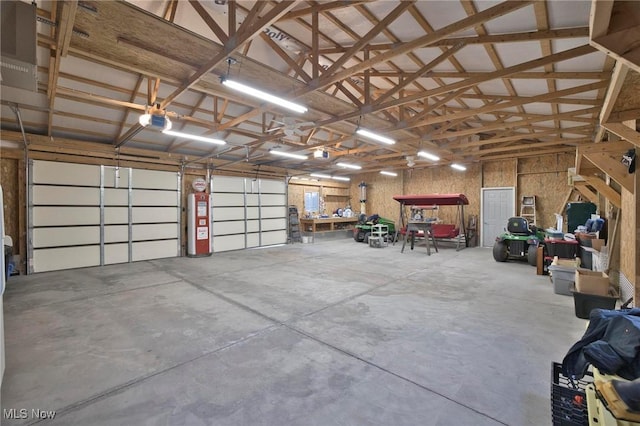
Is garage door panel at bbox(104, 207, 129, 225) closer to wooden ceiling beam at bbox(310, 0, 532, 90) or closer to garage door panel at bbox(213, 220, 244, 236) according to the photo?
garage door panel at bbox(213, 220, 244, 236)

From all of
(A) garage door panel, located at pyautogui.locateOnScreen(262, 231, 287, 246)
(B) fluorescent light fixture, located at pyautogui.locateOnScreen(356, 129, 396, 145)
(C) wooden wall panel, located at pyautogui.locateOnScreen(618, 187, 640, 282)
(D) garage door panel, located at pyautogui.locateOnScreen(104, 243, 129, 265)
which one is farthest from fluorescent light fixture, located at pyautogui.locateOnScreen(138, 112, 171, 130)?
(C) wooden wall panel, located at pyautogui.locateOnScreen(618, 187, 640, 282)

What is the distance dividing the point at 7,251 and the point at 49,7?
438cm

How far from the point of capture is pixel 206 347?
2.98m

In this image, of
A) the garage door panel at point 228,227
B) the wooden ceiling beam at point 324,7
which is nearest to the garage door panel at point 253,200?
the garage door panel at point 228,227

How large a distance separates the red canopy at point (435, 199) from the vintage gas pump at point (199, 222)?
22.4ft

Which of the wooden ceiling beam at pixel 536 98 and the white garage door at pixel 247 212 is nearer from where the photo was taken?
the wooden ceiling beam at pixel 536 98

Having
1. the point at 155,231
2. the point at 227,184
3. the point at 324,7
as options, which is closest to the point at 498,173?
the point at 324,7

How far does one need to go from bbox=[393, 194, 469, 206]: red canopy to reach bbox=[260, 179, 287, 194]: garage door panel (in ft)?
15.9

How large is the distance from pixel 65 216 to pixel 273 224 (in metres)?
6.45

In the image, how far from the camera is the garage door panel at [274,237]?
37.5ft

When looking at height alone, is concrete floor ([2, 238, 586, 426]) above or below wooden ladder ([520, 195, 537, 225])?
below

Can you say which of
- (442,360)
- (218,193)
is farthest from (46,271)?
(442,360)

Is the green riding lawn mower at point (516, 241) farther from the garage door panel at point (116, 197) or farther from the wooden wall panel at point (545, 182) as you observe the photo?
the garage door panel at point (116, 197)

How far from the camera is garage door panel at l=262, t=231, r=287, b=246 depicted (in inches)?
450
